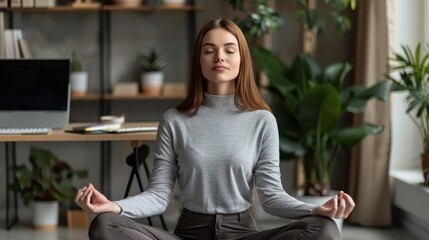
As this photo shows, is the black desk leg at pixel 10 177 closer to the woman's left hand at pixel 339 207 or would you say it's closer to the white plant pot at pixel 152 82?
the white plant pot at pixel 152 82

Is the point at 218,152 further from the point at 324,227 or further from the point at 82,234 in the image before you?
the point at 82,234

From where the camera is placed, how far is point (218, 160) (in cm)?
278

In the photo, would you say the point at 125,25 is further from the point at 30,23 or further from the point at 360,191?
the point at 360,191

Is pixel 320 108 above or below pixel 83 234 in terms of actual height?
above

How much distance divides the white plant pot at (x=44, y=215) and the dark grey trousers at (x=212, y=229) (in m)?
2.21

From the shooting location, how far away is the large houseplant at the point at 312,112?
14.1ft

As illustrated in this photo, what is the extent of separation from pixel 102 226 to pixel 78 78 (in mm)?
2682

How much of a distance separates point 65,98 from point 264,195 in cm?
151

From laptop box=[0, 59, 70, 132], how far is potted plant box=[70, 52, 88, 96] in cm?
102

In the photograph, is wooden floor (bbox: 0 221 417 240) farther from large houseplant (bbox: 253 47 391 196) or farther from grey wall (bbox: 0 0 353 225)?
grey wall (bbox: 0 0 353 225)

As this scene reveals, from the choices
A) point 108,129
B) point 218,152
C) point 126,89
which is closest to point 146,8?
point 126,89

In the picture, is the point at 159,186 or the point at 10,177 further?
the point at 10,177

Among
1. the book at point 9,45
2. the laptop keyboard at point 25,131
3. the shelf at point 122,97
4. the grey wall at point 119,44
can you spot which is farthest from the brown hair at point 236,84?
the grey wall at point 119,44

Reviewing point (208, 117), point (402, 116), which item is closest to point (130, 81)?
point (402, 116)
